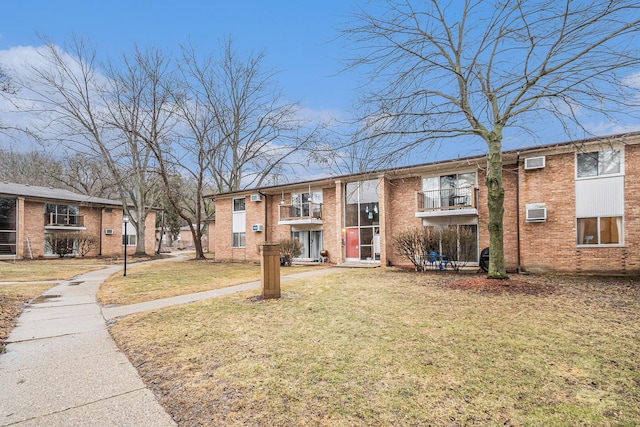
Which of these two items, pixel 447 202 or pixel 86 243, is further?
pixel 86 243

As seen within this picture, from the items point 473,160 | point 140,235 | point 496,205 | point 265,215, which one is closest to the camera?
point 496,205

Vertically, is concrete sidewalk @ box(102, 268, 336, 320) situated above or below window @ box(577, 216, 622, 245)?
below

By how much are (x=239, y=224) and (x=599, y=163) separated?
19807 millimetres

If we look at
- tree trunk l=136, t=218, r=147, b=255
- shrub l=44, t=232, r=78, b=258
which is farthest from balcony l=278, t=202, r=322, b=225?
shrub l=44, t=232, r=78, b=258

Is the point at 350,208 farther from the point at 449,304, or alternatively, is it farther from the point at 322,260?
the point at 449,304

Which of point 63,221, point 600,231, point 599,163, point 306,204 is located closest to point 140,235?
point 63,221

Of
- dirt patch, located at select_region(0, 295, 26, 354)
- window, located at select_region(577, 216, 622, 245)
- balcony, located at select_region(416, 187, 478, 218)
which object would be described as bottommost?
dirt patch, located at select_region(0, 295, 26, 354)

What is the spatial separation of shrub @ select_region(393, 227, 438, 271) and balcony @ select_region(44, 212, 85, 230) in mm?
26760

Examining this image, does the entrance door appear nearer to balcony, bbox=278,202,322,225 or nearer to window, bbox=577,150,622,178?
balcony, bbox=278,202,322,225

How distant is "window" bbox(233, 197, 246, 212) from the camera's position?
23.3 meters

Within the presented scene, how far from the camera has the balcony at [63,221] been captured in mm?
25672

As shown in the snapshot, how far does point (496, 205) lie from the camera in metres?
9.88

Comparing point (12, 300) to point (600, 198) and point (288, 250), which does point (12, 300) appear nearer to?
point (288, 250)

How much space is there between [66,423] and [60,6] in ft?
54.5
